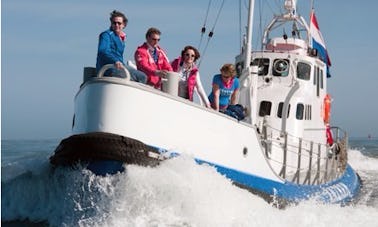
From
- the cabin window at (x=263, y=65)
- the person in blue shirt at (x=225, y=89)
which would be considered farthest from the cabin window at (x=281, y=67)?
the person in blue shirt at (x=225, y=89)

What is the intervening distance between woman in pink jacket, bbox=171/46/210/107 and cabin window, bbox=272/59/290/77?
16.8ft

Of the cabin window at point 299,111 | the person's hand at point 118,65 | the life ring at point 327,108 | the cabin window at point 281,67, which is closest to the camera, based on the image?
the person's hand at point 118,65

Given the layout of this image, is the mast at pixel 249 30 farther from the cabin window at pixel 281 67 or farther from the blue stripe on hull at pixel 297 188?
the cabin window at pixel 281 67

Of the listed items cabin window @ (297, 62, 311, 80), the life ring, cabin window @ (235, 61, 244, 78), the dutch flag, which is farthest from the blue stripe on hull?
the dutch flag

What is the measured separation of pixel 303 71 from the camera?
1252 cm

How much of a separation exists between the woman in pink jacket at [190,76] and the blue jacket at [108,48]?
4.23 feet

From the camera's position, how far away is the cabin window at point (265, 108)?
12.5 m

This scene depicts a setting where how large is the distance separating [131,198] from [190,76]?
2.23 meters

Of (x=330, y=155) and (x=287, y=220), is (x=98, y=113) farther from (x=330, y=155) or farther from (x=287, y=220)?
(x=330, y=155)

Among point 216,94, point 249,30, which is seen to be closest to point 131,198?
point 216,94

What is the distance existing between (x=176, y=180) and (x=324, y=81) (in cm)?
856

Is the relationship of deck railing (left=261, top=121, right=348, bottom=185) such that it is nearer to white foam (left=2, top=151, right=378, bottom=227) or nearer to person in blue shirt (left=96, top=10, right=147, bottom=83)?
white foam (left=2, top=151, right=378, bottom=227)

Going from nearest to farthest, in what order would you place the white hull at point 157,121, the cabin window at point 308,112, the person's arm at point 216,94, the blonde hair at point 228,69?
the white hull at point 157,121
the person's arm at point 216,94
the blonde hair at point 228,69
the cabin window at point 308,112

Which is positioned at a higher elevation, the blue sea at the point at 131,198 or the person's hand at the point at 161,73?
the person's hand at the point at 161,73
